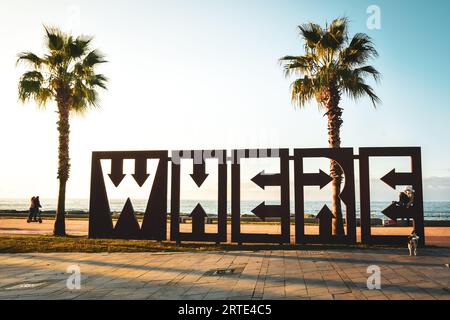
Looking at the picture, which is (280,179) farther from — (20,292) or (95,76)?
(95,76)

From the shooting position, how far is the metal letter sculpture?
12922 mm

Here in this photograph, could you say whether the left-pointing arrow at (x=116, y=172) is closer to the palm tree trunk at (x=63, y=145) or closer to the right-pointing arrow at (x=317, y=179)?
the palm tree trunk at (x=63, y=145)

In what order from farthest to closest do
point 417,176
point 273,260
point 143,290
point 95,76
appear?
1. point 95,76
2. point 417,176
3. point 273,260
4. point 143,290

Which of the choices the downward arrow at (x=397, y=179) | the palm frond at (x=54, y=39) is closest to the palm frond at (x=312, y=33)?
the downward arrow at (x=397, y=179)

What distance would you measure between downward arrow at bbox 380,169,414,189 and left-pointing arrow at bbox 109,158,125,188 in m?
10.2

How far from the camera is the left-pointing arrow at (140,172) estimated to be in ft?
47.6

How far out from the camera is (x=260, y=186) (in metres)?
13.5

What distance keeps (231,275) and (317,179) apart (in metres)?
6.28

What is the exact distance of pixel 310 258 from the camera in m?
10.7

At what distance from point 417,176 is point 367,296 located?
810cm

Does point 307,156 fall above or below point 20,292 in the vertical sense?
above

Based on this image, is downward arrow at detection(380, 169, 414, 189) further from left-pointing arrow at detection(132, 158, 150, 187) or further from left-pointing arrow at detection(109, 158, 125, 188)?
left-pointing arrow at detection(109, 158, 125, 188)

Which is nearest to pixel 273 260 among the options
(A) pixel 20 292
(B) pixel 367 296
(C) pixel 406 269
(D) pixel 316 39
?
(C) pixel 406 269

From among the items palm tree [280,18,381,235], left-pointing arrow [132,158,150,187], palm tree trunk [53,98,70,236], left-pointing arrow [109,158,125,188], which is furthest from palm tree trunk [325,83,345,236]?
palm tree trunk [53,98,70,236]
